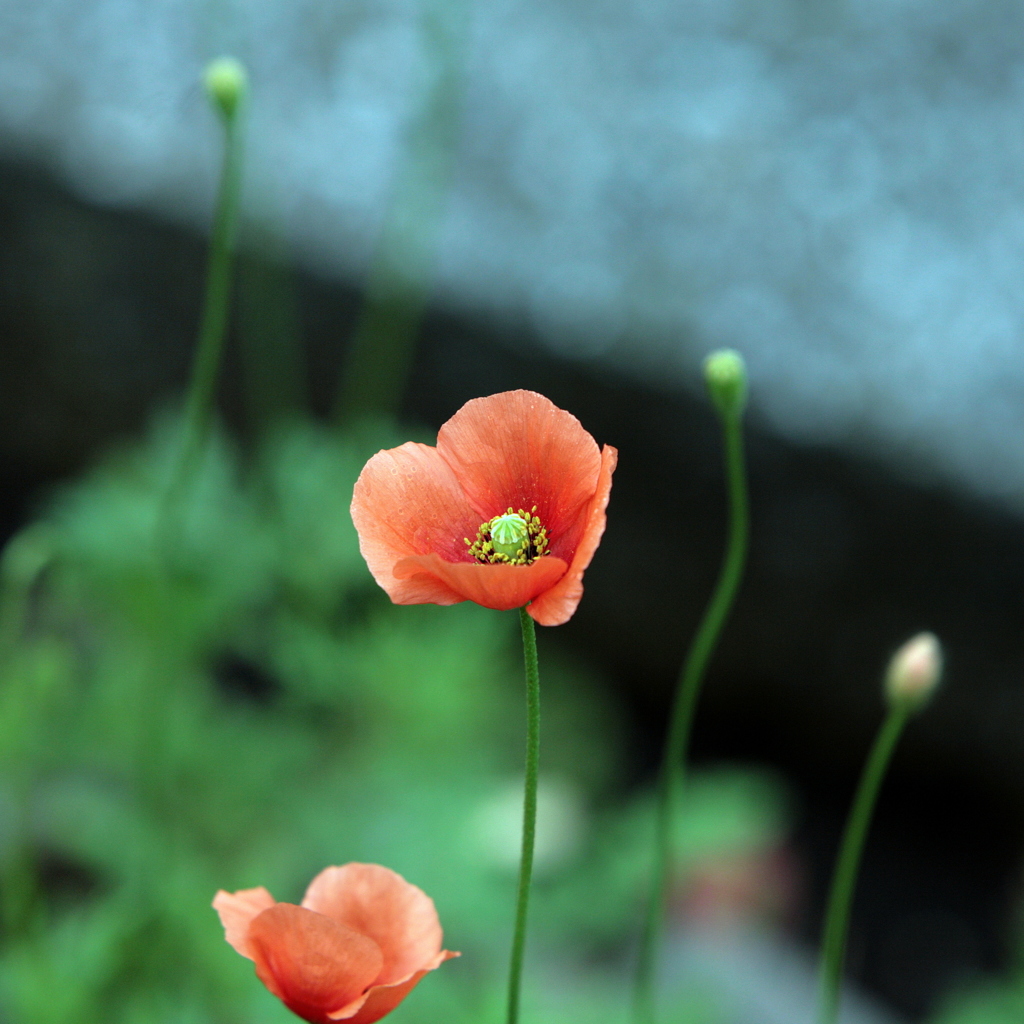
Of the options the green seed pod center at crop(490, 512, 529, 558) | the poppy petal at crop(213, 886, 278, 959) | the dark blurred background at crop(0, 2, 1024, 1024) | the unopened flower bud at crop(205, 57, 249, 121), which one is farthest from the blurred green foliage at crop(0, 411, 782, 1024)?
the green seed pod center at crop(490, 512, 529, 558)

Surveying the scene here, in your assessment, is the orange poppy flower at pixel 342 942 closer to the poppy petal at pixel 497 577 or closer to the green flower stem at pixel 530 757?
the green flower stem at pixel 530 757

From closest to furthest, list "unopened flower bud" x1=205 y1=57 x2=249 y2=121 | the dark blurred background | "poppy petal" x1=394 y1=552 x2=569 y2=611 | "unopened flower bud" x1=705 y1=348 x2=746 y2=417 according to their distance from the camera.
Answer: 1. "poppy petal" x1=394 y1=552 x2=569 y2=611
2. "unopened flower bud" x1=705 y1=348 x2=746 y2=417
3. "unopened flower bud" x1=205 y1=57 x2=249 y2=121
4. the dark blurred background

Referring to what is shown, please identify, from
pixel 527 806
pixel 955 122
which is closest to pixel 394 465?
pixel 527 806

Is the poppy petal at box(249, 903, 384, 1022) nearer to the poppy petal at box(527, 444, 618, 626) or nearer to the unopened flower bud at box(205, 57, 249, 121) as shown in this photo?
the poppy petal at box(527, 444, 618, 626)

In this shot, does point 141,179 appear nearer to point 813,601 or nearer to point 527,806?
point 813,601

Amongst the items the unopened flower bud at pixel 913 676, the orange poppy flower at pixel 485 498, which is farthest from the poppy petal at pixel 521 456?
the unopened flower bud at pixel 913 676

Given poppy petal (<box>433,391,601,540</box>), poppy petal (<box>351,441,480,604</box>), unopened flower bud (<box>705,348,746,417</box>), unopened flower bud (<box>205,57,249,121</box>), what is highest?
unopened flower bud (<box>205,57,249,121</box>)
